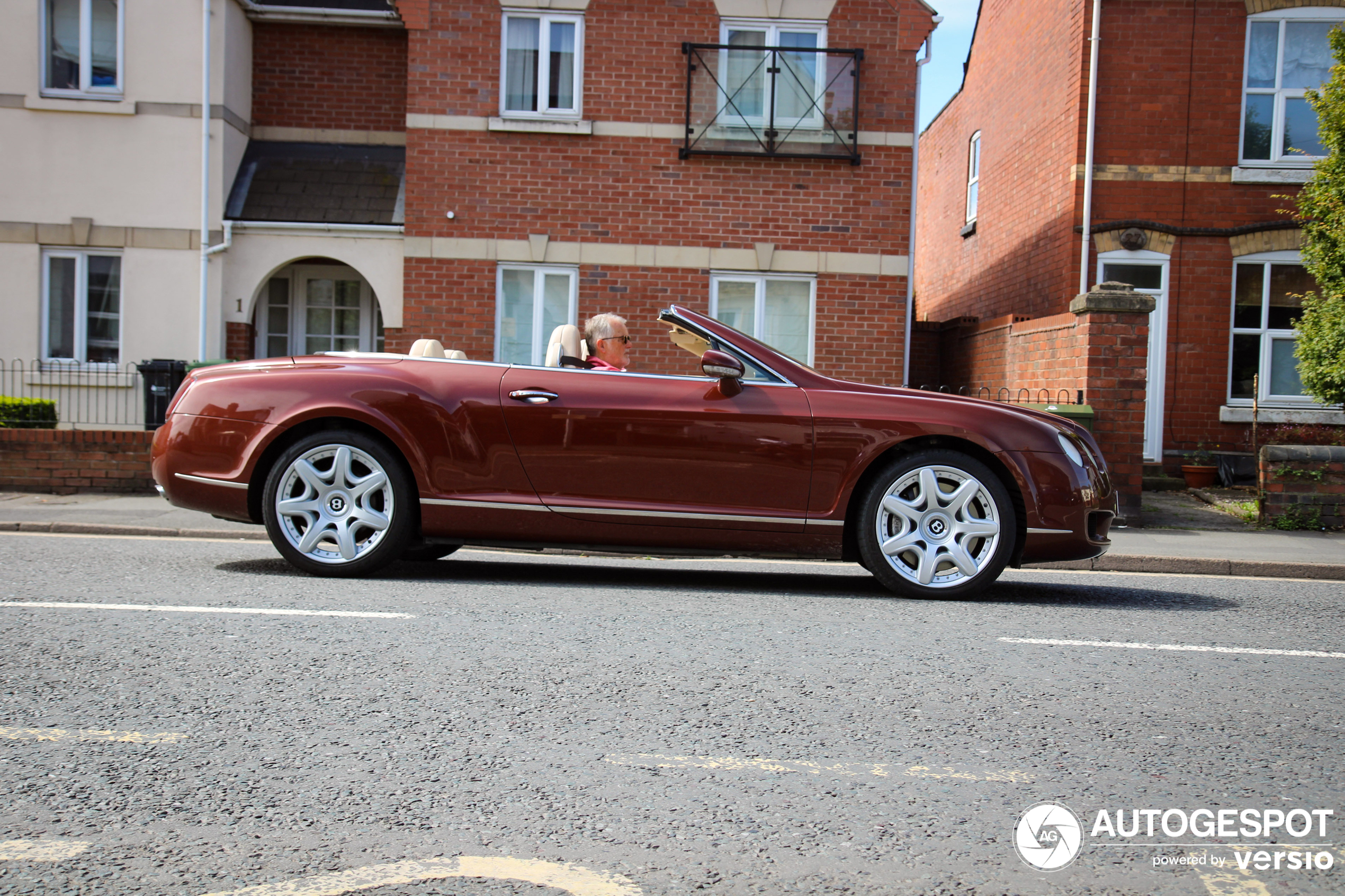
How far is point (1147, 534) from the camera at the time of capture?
33.0ft

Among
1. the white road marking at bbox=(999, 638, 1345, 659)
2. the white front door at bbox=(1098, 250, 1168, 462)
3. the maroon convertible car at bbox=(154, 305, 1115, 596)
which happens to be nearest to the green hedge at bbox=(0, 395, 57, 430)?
the maroon convertible car at bbox=(154, 305, 1115, 596)

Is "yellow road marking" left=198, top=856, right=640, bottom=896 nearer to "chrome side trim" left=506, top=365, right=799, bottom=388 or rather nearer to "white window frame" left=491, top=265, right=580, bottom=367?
"chrome side trim" left=506, top=365, right=799, bottom=388

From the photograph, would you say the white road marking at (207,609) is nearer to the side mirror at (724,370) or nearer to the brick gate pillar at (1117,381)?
the side mirror at (724,370)

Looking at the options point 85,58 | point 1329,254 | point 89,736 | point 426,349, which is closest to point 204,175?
point 85,58

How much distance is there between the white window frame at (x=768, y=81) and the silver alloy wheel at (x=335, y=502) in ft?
29.7

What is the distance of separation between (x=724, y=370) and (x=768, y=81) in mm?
8860

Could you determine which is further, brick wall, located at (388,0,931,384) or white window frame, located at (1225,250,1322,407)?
white window frame, located at (1225,250,1322,407)

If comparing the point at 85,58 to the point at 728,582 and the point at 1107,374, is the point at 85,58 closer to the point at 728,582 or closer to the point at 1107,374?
the point at 728,582

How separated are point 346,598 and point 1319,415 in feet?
42.1

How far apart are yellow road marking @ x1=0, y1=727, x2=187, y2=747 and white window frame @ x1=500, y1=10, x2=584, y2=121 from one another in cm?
1147

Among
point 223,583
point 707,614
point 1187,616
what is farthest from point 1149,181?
point 223,583

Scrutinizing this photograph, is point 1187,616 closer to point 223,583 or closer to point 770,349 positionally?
point 770,349

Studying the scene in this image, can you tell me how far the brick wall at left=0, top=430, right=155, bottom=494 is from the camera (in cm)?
1123

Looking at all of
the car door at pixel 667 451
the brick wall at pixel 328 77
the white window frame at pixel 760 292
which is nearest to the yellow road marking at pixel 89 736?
the car door at pixel 667 451
